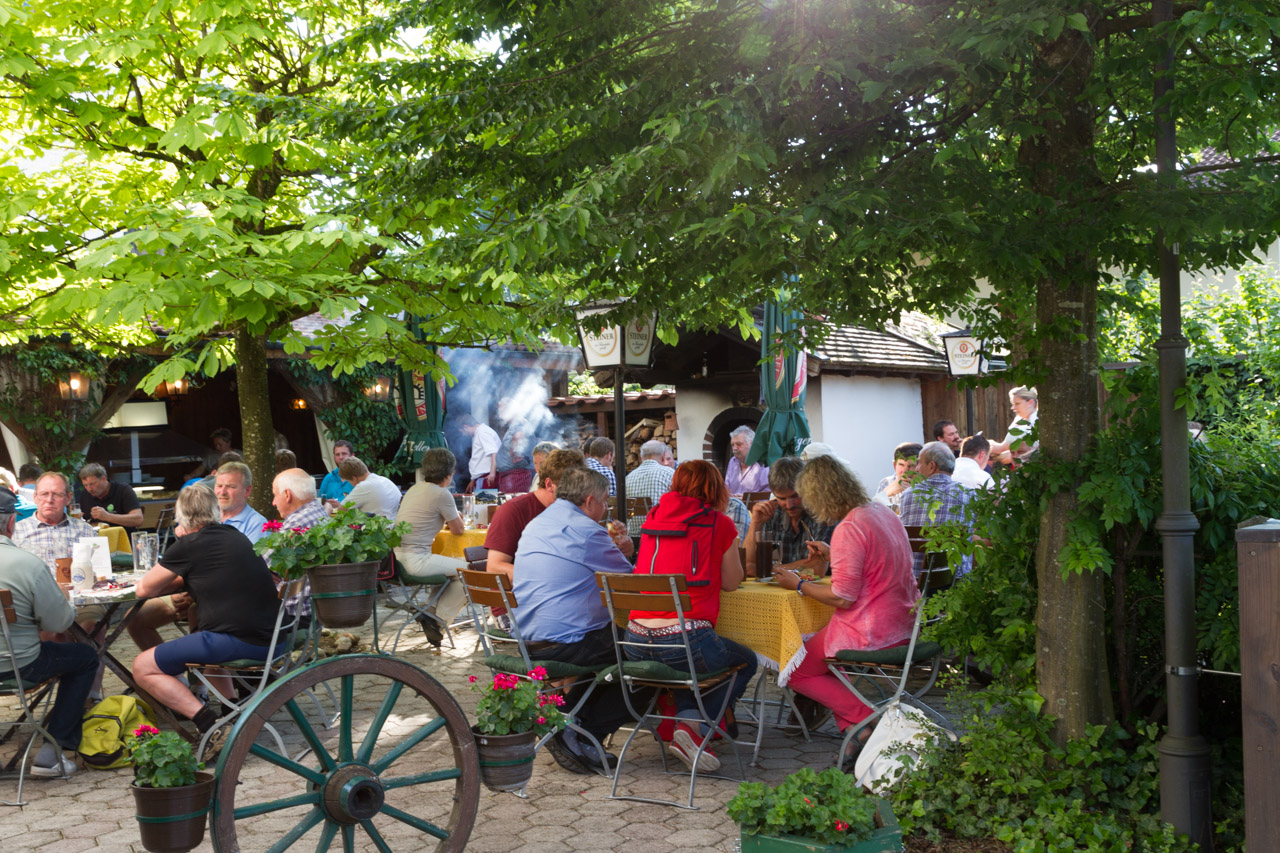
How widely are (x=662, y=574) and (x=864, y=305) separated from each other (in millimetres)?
1506

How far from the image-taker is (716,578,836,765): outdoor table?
206 inches

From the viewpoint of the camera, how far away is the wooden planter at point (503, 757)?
11.7 ft

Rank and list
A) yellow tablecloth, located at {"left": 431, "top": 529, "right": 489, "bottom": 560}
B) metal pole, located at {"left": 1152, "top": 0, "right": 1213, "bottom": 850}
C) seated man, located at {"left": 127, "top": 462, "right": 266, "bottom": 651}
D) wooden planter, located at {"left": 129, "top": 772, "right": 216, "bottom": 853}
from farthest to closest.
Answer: yellow tablecloth, located at {"left": 431, "top": 529, "right": 489, "bottom": 560} → seated man, located at {"left": 127, "top": 462, "right": 266, "bottom": 651} → metal pole, located at {"left": 1152, "top": 0, "right": 1213, "bottom": 850} → wooden planter, located at {"left": 129, "top": 772, "right": 216, "bottom": 853}

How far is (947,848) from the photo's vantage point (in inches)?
158

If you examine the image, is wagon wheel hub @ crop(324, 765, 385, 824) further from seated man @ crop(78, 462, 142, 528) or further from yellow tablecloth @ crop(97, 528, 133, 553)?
seated man @ crop(78, 462, 142, 528)

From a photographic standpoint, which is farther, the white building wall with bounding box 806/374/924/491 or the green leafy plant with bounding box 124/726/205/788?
the white building wall with bounding box 806/374/924/491

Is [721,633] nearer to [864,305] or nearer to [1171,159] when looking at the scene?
[864,305]

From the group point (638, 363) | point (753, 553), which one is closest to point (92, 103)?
point (638, 363)

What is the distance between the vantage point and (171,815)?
3.09m

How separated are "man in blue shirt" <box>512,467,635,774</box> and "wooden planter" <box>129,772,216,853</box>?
231 centimetres

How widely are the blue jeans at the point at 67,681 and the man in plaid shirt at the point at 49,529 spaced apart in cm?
187

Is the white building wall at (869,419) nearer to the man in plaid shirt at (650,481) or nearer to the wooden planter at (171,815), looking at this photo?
the man in plaid shirt at (650,481)

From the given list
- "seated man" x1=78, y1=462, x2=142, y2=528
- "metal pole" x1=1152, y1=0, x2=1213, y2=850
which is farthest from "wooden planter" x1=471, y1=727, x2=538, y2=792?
"seated man" x1=78, y1=462, x2=142, y2=528

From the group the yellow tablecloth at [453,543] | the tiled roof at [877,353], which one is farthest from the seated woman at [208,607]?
the tiled roof at [877,353]
